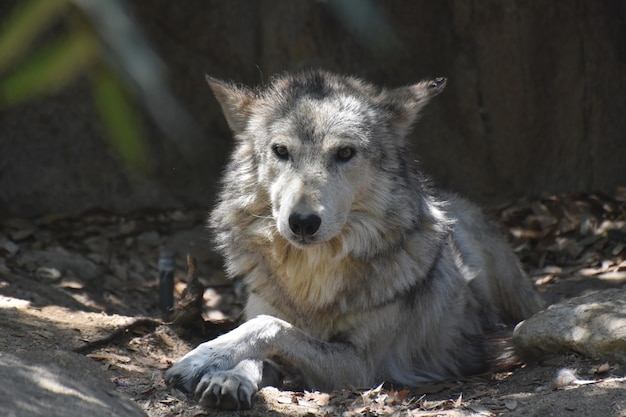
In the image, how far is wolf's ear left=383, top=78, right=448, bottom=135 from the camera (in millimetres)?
5211

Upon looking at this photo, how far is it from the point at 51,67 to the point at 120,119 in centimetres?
80

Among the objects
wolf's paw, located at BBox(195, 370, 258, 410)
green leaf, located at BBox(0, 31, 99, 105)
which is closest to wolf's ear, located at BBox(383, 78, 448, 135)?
wolf's paw, located at BBox(195, 370, 258, 410)

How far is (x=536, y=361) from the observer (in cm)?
485

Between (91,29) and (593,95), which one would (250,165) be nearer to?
(91,29)

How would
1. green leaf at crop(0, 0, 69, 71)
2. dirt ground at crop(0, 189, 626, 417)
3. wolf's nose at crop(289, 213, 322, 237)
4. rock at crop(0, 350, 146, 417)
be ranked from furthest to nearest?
green leaf at crop(0, 0, 69, 71) < wolf's nose at crop(289, 213, 322, 237) < dirt ground at crop(0, 189, 626, 417) < rock at crop(0, 350, 146, 417)

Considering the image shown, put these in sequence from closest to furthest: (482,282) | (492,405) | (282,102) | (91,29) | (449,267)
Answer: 1. (492,405)
2. (282,102)
3. (449,267)
4. (482,282)
5. (91,29)

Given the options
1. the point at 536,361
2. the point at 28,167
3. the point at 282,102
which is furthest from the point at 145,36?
the point at 536,361

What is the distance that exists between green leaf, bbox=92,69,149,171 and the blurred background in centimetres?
1

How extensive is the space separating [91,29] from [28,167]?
146 cm

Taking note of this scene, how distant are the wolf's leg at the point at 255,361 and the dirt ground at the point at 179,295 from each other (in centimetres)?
11

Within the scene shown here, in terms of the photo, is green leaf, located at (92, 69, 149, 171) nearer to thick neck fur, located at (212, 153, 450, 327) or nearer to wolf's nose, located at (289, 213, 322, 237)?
thick neck fur, located at (212, 153, 450, 327)

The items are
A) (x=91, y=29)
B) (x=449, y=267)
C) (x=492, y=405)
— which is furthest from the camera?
(x=91, y=29)

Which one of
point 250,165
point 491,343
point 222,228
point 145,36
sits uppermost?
point 145,36

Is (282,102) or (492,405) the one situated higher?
(282,102)
